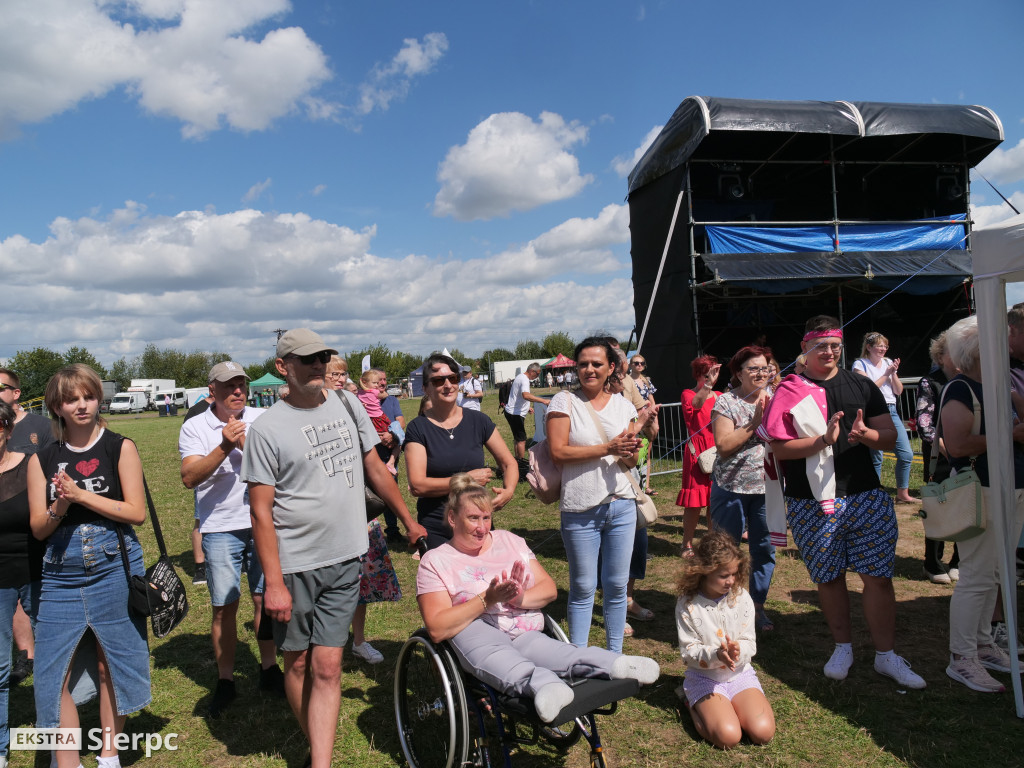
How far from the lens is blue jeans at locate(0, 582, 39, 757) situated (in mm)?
2838

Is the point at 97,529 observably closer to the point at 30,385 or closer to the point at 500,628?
the point at 500,628

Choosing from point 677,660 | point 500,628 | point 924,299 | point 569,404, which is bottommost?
point 677,660

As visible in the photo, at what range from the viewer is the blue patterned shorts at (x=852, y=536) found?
333cm

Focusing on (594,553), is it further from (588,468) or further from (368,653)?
(368,653)

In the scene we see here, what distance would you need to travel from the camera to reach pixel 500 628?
2834 mm

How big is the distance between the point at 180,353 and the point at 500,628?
100.0 m

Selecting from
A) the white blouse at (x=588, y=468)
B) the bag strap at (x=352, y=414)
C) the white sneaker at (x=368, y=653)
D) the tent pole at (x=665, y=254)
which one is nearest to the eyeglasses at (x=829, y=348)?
the white blouse at (x=588, y=468)

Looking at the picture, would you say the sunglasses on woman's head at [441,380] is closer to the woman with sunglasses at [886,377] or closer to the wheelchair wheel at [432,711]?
the wheelchair wheel at [432,711]

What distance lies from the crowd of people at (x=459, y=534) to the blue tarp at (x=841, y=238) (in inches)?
274

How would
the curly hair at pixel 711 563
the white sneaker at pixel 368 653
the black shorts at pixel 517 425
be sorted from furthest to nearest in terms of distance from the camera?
1. the black shorts at pixel 517 425
2. the white sneaker at pixel 368 653
3. the curly hair at pixel 711 563

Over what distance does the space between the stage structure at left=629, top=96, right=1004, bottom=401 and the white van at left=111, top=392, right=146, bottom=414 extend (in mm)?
57446

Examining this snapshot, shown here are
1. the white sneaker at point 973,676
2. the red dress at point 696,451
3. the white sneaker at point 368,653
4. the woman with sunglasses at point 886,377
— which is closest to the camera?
the white sneaker at point 973,676

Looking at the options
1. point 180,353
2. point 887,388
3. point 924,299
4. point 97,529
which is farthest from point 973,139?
point 180,353

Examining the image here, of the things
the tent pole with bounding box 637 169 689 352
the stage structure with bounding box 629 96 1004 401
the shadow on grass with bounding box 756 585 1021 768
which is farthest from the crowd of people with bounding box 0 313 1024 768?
the tent pole with bounding box 637 169 689 352
